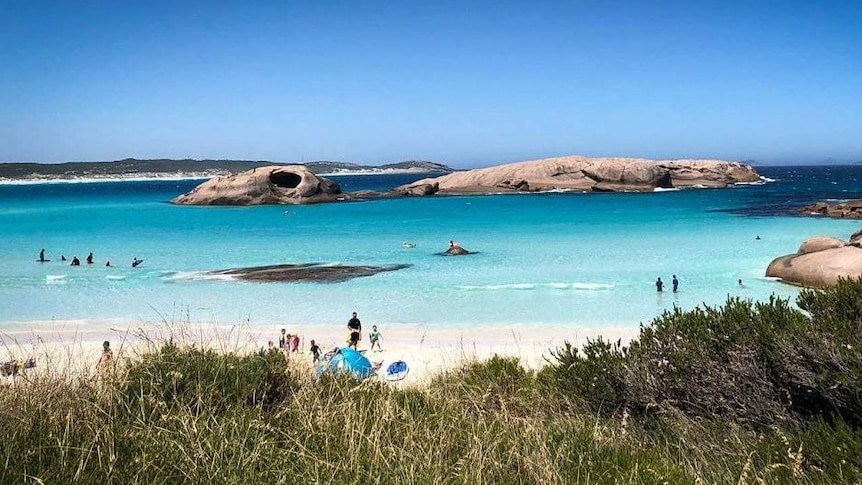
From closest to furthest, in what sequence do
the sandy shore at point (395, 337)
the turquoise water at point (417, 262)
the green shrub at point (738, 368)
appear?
1. the green shrub at point (738, 368)
2. the sandy shore at point (395, 337)
3. the turquoise water at point (417, 262)

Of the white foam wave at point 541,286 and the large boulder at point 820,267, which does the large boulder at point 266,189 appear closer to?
the white foam wave at point 541,286

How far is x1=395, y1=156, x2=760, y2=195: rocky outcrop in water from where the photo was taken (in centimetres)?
7688

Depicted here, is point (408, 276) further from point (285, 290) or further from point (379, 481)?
point (379, 481)

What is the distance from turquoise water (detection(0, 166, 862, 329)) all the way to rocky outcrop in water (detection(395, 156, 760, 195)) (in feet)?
71.7

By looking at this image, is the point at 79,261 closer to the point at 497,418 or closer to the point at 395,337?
the point at 395,337

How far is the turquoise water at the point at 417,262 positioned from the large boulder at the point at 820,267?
2.88ft

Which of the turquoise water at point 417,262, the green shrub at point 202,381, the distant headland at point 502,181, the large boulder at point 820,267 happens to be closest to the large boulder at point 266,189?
the distant headland at point 502,181

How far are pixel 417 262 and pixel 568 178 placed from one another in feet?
180

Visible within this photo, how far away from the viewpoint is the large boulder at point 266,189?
65375 millimetres

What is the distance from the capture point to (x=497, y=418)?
17.2 ft

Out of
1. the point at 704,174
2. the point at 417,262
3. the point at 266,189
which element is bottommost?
the point at 417,262

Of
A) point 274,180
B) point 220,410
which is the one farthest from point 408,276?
point 274,180

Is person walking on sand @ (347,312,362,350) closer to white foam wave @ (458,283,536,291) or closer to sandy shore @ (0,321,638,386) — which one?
sandy shore @ (0,321,638,386)

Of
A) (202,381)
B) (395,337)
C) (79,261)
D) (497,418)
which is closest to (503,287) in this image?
(395,337)
